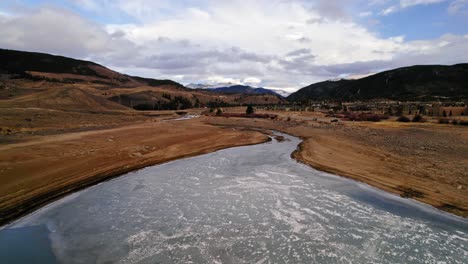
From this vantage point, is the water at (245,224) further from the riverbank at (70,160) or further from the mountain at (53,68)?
the mountain at (53,68)

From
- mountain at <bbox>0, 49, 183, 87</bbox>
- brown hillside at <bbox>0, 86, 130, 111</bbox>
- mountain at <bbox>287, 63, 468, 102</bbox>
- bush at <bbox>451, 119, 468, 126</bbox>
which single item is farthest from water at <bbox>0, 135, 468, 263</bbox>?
mountain at <bbox>0, 49, 183, 87</bbox>

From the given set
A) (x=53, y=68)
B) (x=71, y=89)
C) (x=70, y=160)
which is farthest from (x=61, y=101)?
(x=53, y=68)

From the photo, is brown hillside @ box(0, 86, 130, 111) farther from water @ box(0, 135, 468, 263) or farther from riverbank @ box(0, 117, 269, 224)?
water @ box(0, 135, 468, 263)

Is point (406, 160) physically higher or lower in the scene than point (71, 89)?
lower

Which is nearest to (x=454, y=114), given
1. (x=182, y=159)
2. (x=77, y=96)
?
(x=182, y=159)

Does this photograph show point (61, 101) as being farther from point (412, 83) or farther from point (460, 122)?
point (412, 83)

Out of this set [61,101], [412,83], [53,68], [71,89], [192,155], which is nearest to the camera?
[192,155]
